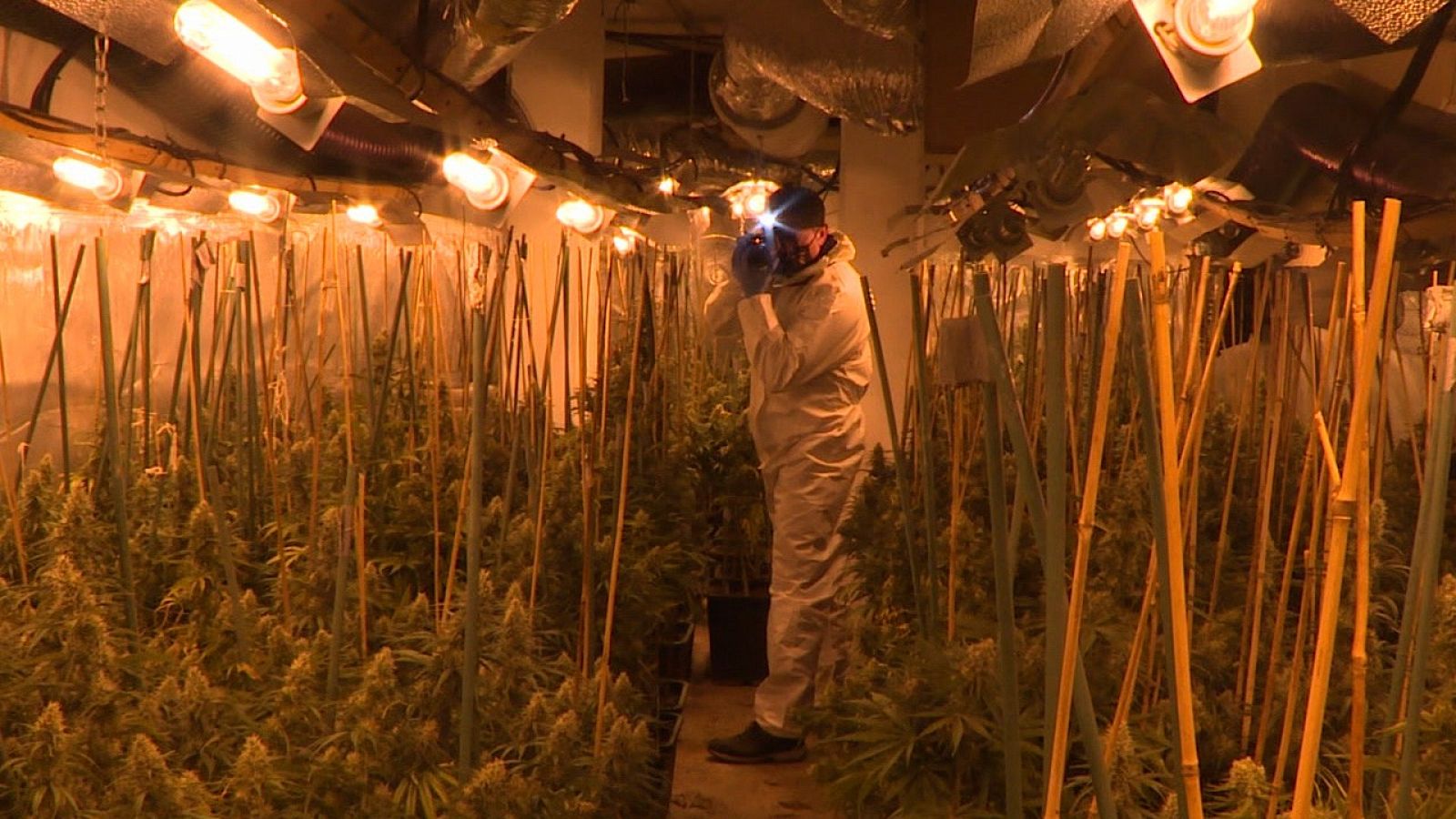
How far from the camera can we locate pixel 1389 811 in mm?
1460

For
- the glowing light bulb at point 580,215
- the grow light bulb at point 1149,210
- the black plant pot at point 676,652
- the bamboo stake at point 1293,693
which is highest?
the glowing light bulb at point 580,215

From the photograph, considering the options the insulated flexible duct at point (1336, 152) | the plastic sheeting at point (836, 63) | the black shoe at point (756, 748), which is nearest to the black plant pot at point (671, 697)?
the black shoe at point (756, 748)

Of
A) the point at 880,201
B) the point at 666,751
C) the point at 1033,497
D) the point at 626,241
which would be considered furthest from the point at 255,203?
the point at 880,201

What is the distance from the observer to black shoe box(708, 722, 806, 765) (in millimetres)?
3217

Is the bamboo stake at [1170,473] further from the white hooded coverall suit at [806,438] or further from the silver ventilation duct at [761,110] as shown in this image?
the silver ventilation duct at [761,110]

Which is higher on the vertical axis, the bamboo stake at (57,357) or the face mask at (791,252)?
the face mask at (791,252)

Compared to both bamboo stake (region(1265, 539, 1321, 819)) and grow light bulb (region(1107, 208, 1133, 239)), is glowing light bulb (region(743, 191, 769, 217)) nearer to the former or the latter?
grow light bulb (region(1107, 208, 1133, 239))

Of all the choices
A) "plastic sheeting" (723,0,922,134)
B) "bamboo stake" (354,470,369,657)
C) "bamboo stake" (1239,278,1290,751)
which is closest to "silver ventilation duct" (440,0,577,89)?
"bamboo stake" (354,470,369,657)

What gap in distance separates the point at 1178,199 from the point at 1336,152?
390 millimetres

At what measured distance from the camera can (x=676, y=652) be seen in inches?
139

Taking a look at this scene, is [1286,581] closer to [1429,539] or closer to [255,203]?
[1429,539]

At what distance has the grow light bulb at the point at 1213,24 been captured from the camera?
3.56 ft

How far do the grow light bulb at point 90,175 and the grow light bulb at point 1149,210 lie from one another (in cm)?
182

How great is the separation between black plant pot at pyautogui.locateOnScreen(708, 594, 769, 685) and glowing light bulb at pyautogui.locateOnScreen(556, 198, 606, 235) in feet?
5.26
